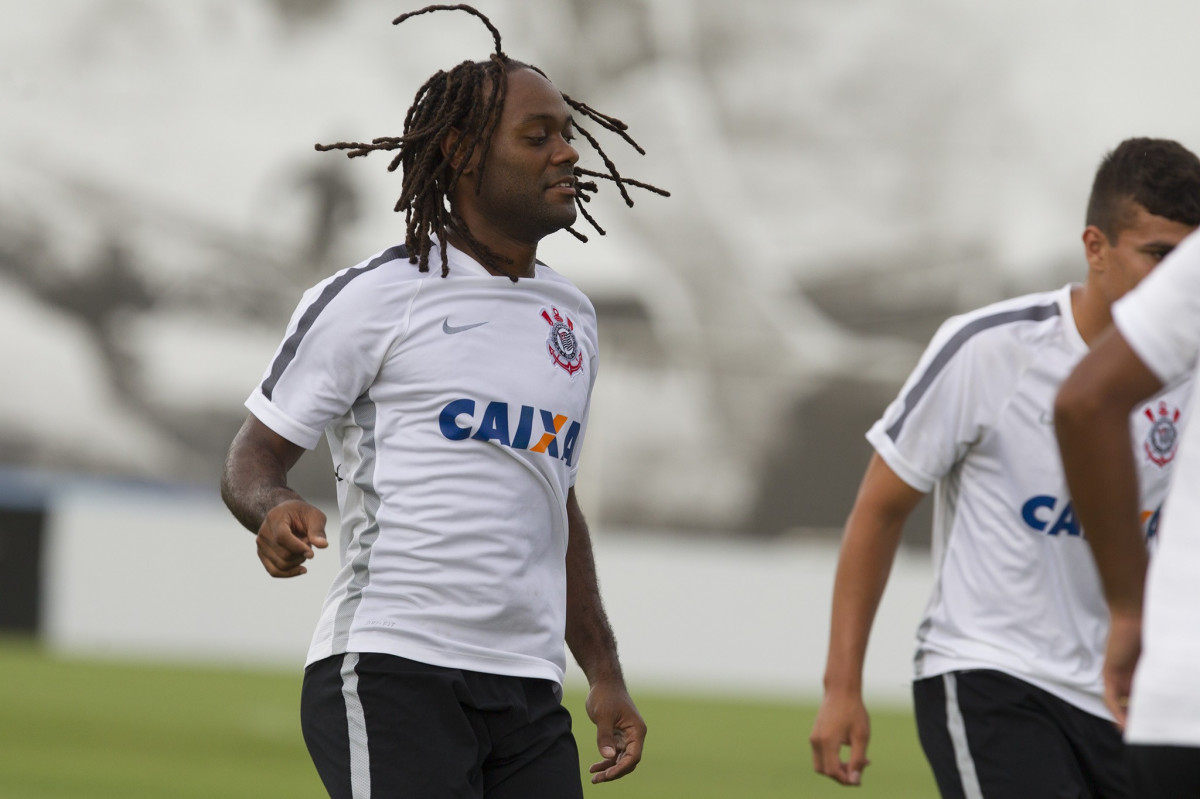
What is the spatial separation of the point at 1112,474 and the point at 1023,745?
1.63 meters

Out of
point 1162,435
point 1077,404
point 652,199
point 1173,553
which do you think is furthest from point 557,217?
point 652,199

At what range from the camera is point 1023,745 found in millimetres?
3691

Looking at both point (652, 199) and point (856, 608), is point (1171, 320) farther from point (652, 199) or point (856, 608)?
point (652, 199)

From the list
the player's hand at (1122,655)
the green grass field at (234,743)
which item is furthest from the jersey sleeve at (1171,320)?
the green grass field at (234,743)

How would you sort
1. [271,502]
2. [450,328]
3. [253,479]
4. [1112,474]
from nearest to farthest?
[1112,474], [271,502], [253,479], [450,328]

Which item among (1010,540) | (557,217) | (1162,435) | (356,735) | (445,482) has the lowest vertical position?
(356,735)

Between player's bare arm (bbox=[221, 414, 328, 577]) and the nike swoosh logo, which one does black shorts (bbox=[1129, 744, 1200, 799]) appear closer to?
player's bare arm (bbox=[221, 414, 328, 577])

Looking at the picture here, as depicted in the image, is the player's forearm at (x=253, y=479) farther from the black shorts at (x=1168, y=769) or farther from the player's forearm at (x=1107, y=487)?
the black shorts at (x=1168, y=769)

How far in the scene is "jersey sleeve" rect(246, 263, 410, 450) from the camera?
3.34 metres

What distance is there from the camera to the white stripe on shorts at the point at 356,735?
10.7 feet

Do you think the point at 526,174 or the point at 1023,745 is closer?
the point at 526,174

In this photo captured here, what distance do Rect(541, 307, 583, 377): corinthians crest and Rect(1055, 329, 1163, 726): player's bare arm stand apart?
4.92 feet

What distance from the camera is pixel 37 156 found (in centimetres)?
2111

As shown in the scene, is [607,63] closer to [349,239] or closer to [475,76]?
[349,239]
